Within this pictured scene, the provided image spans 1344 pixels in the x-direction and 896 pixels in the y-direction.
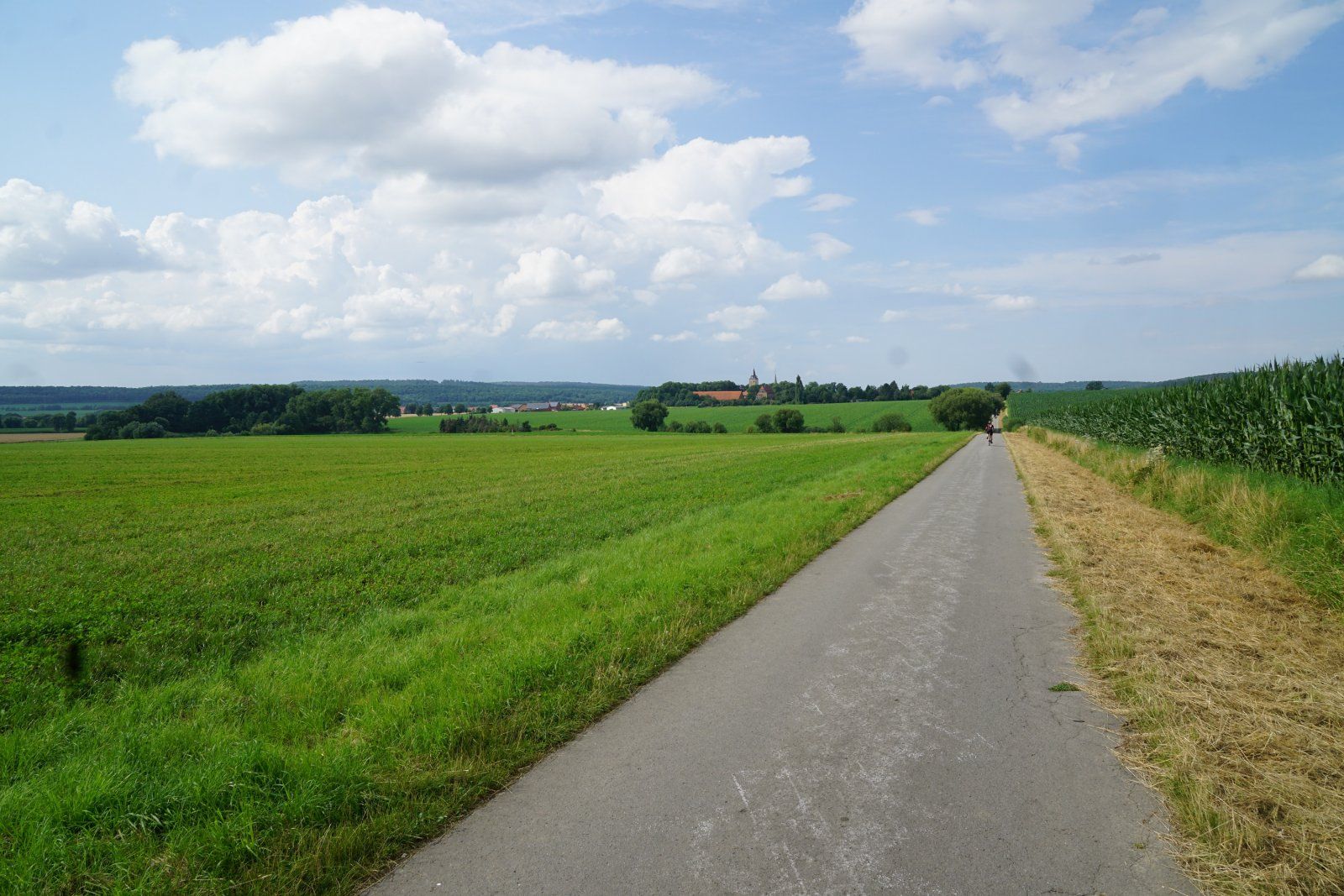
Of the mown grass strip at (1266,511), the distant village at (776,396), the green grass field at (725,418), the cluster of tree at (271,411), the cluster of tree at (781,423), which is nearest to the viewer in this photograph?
the mown grass strip at (1266,511)

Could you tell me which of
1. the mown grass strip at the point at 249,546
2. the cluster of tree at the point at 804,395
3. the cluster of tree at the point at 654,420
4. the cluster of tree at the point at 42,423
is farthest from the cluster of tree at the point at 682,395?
the mown grass strip at the point at 249,546

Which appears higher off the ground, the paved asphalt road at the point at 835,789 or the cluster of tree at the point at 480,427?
the cluster of tree at the point at 480,427

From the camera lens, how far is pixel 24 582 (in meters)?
10.2

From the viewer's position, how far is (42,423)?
88.1 meters

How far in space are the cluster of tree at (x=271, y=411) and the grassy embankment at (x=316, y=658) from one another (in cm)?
8615

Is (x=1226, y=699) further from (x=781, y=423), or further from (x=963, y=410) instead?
(x=963, y=410)

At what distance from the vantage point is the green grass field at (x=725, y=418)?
329 feet

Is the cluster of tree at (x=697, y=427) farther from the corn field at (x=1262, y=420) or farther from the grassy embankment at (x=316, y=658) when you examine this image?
the grassy embankment at (x=316, y=658)

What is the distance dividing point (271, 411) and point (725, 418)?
68476 millimetres

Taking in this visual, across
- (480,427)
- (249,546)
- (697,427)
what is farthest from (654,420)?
(249,546)

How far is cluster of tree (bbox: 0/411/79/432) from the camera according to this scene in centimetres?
8346

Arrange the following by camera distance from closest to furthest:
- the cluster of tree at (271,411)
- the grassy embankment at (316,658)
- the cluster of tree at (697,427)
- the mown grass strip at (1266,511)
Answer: the grassy embankment at (316,658) → the mown grass strip at (1266,511) → the cluster of tree at (271,411) → the cluster of tree at (697,427)

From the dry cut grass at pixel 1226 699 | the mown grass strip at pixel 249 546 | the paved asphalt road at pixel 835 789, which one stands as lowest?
the mown grass strip at pixel 249 546

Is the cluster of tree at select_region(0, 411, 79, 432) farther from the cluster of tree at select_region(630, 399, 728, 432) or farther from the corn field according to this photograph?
the corn field
